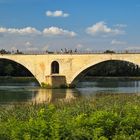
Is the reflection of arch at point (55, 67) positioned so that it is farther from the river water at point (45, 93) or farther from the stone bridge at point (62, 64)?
the river water at point (45, 93)

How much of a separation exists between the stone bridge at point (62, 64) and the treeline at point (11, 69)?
3013cm

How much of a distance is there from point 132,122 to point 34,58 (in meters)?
58.5

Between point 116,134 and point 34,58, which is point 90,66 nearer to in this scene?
point 34,58

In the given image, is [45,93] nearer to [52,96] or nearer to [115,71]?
[52,96]

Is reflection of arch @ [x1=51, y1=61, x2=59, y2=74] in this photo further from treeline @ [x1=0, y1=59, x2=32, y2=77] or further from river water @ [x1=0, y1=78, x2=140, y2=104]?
treeline @ [x1=0, y1=59, x2=32, y2=77]

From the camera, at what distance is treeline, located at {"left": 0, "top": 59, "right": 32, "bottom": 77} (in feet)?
330

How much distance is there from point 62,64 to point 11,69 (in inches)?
1485

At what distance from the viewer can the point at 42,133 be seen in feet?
33.1

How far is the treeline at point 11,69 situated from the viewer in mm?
100438

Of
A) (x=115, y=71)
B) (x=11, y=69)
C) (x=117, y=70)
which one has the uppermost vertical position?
(x=11, y=69)

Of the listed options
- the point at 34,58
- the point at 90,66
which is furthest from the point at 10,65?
the point at 90,66

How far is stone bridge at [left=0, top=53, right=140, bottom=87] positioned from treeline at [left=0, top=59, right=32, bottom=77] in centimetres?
3013

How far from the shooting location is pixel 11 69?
333 ft

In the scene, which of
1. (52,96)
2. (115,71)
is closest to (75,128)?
(52,96)
